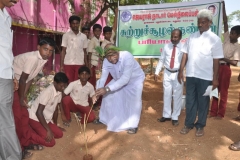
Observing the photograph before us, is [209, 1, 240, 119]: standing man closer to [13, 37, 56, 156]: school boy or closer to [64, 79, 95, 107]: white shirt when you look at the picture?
[64, 79, 95, 107]: white shirt

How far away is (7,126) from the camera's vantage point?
95.6 inches

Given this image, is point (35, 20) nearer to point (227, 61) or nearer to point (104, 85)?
point (104, 85)

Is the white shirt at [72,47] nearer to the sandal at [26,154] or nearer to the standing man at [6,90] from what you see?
the sandal at [26,154]

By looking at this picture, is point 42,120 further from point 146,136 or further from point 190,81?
point 190,81

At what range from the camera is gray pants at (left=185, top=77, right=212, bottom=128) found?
3.59 meters

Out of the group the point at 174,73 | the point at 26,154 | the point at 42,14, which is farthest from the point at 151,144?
the point at 42,14

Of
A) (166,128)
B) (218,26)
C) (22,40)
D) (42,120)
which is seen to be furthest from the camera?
(22,40)

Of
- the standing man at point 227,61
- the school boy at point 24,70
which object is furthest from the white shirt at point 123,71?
the standing man at point 227,61

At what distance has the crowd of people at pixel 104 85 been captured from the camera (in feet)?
8.16

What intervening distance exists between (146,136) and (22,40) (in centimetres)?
711

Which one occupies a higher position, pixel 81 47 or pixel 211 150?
pixel 81 47

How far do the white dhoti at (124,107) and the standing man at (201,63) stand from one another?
2.56ft

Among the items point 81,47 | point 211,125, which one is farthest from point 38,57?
point 211,125

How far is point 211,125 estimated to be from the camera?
4156mm
